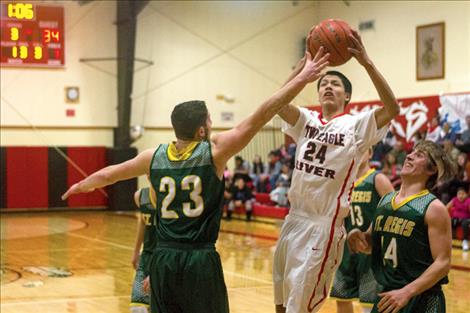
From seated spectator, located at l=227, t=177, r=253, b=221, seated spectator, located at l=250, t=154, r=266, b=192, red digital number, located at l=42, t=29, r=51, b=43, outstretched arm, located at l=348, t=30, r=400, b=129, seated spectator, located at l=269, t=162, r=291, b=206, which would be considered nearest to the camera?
outstretched arm, located at l=348, t=30, r=400, b=129

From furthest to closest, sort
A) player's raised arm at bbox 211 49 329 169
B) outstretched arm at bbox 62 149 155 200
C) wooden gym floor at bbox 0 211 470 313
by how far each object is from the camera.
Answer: wooden gym floor at bbox 0 211 470 313, outstretched arm at bbox 62 149 155 200, player's raised arm at bbox 211 49 329 169

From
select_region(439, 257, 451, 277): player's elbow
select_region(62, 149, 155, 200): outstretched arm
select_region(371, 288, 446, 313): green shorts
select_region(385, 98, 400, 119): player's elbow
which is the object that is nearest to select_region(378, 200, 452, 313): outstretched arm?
select_region(439, 257, 451, 277): player's elbow

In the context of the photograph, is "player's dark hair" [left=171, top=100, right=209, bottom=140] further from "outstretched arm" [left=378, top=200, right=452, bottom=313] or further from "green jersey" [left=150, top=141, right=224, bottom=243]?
"outstretched arm" [left=378, top=200, right=452, bottom=313]

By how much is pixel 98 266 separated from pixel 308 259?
6654 mm

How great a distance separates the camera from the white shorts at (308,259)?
4691mm

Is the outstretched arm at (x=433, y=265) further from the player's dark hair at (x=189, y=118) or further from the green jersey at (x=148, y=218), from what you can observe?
the green jersey at (x=148, y=218)

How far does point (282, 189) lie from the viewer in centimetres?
1755

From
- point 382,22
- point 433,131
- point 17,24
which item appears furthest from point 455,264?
point 382,22

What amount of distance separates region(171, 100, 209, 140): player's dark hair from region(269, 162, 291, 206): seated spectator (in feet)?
44.1

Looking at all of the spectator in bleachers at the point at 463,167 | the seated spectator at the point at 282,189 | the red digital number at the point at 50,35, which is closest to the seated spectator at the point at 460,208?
the spectator in bleachers at the point at 463,167

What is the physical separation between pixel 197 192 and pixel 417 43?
15297mm

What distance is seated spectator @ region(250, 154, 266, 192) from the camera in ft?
63.7

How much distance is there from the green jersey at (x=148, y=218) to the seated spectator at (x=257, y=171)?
13297 mm

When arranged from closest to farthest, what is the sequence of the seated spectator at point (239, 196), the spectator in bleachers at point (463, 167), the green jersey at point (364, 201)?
the green jersey at point (364, 201) < the spectator in bleachers at point (463, 167) < the seated spectator at point (239, 196)
